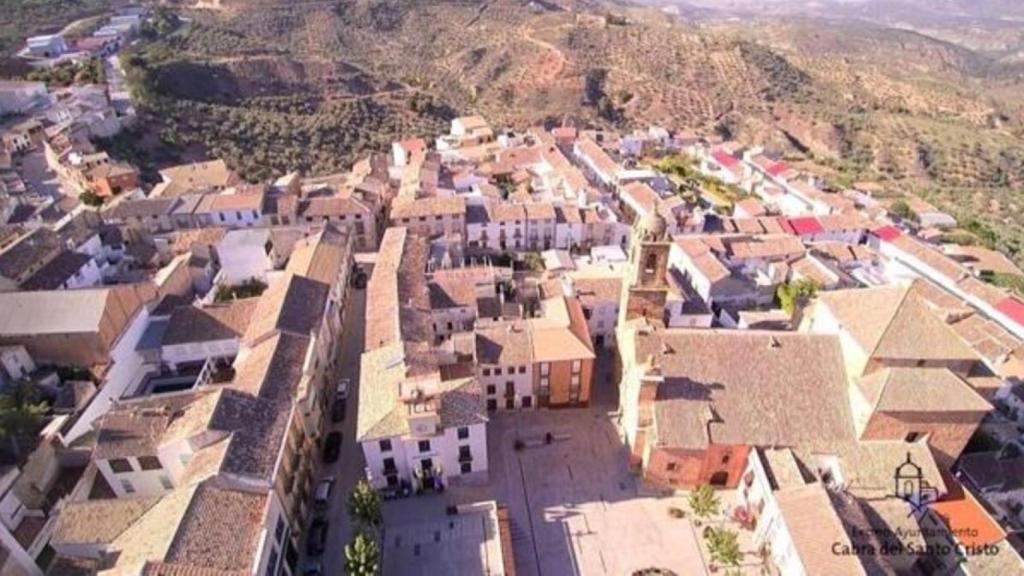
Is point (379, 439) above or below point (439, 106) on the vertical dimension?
above

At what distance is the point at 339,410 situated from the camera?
43875 millimetres

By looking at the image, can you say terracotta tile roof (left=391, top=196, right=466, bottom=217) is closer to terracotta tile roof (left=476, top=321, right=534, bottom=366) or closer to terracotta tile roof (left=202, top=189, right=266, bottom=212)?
terracotta tile roof (left=202, top=189, right=266, bottom=212)

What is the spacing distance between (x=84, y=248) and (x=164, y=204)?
10160mm

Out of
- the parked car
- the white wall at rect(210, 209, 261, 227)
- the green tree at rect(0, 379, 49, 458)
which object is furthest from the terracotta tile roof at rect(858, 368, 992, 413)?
the white wall at rect(210, 209, 261, 227)

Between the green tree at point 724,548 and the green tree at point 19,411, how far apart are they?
40915mm

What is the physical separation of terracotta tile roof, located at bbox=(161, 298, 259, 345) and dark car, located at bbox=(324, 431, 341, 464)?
37.4 ft

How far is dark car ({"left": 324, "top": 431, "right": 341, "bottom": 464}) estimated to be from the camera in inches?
1590

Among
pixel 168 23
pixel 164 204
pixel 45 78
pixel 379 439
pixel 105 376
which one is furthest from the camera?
pixel 168 23

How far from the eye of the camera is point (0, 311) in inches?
1638

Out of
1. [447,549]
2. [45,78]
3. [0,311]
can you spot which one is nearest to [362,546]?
[447,549]

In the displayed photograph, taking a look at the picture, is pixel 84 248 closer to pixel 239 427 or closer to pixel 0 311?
pixel 0 311

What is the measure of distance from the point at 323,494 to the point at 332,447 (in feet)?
13.8

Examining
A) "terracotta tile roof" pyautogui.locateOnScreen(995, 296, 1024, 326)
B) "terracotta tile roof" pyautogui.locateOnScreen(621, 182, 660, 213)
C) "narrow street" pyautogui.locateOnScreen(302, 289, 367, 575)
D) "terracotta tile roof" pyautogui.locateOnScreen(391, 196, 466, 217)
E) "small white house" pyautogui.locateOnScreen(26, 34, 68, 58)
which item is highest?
"small white house" pyautogui.locateOnScreen(26, 34, 68, 58)

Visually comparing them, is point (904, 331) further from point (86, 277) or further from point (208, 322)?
point (86, 277)
